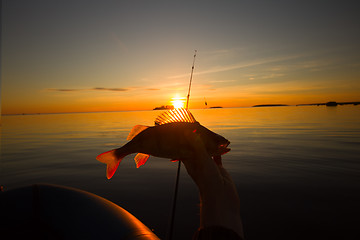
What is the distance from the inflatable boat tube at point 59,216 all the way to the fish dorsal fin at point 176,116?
1691mm

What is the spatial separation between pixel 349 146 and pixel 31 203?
17.6 metres

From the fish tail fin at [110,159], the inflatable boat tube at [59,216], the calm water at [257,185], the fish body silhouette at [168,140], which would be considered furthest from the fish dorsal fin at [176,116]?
the calm water at [257,185]

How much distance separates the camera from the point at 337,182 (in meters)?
7.75

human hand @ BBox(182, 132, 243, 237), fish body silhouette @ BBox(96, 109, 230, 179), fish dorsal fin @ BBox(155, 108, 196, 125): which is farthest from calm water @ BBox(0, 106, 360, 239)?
human hand @ BBox(182, 132, 243, 237)

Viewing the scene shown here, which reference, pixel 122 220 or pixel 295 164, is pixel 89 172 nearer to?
pixel 122 220

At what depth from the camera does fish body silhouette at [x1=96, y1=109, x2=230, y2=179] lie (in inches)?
92.7

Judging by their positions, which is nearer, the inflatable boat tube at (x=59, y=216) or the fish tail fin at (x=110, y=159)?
the inflatable boat tube at (x=59, y=216)

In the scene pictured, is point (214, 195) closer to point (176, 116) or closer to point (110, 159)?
point (176, 116)

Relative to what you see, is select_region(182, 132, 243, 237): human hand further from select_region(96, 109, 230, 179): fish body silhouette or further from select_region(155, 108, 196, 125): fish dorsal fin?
select_region(155, 108, 196, 125): fish dorsal fin

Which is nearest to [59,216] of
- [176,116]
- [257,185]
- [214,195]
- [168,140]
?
[168,140]

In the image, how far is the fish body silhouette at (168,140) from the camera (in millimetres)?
2355

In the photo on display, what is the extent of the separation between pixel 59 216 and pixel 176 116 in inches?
108

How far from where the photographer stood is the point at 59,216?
3422 mm

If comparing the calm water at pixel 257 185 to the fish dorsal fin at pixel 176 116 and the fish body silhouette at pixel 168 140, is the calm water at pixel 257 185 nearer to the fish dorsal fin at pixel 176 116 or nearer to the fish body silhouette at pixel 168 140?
the fish body silhouette at pixel 168 140
